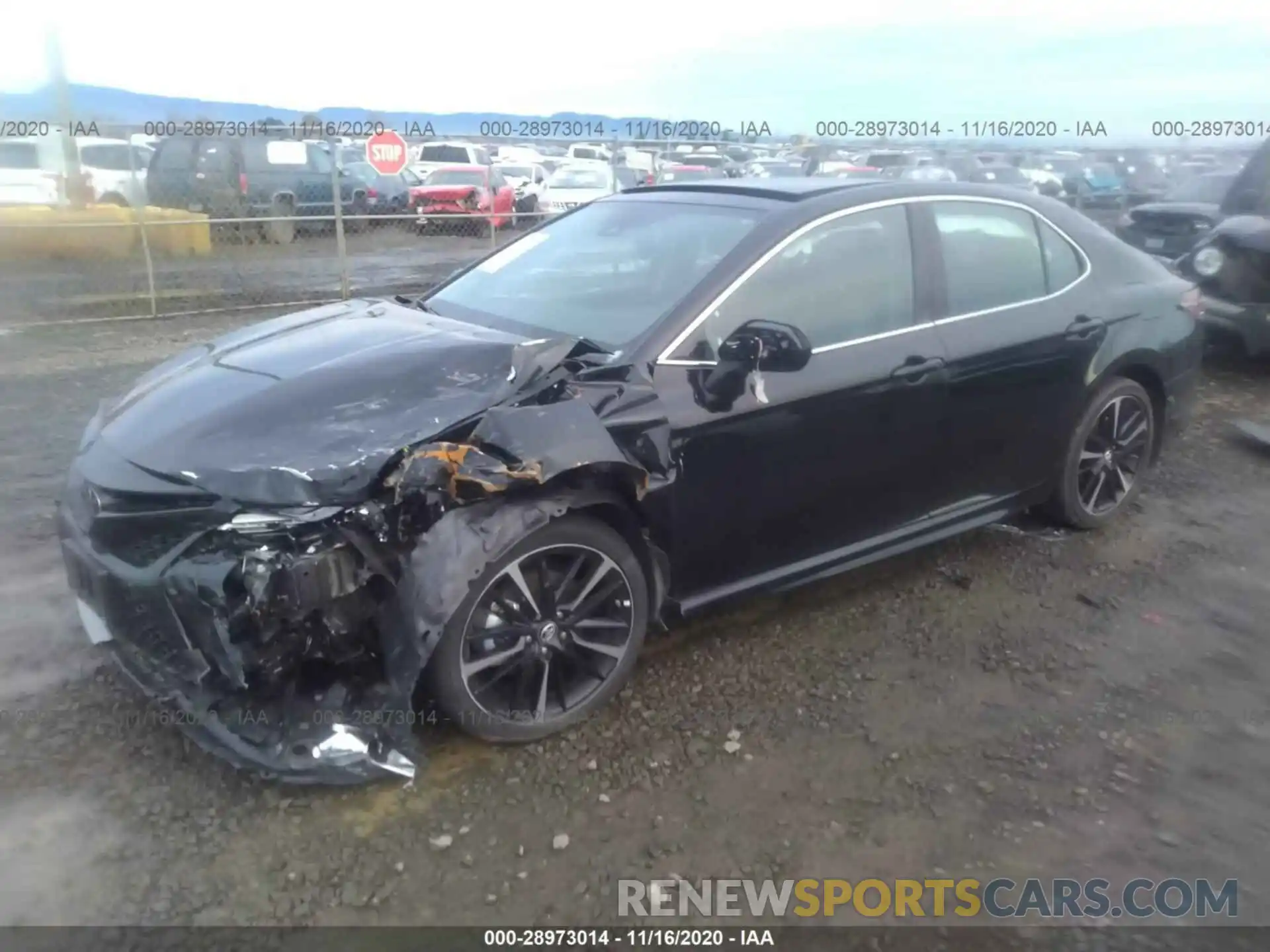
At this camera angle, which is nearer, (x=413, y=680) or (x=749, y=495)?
(x=413, y=680)

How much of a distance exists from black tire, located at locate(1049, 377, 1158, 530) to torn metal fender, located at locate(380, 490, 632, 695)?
2.98m

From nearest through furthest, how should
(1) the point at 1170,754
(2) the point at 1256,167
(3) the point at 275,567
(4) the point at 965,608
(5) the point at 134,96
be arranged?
1. (3) the point at 275,567
2. (1) the point at 1170,754
3. (4) the point at 965,608
4. (2) the point at 1256,167
5. (5) the point at 134,96

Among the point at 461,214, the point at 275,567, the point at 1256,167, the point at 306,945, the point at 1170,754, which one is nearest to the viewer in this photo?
the point at 306,945

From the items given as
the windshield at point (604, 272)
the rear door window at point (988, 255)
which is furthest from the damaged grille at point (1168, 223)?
the windshield at point (604, 272)

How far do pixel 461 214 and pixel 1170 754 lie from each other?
11.7 metres

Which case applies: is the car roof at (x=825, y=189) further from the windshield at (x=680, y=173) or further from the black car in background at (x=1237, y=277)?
the windshield at (x=680, y=173)

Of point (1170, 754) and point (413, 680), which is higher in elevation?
point (413, 680)

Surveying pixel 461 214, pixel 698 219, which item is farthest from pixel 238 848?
pixel 461 214

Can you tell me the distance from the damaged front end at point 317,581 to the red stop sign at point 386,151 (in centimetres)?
1222

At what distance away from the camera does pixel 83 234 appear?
1249 centimetres

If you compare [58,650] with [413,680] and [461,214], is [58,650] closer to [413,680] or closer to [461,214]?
[413,680]

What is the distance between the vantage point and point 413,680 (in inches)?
120
